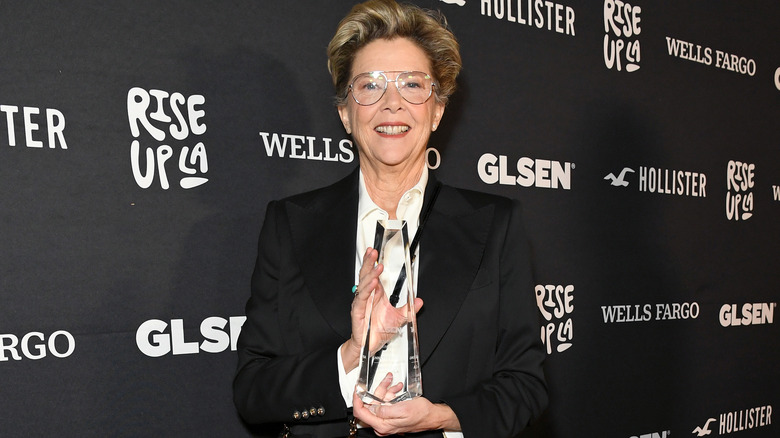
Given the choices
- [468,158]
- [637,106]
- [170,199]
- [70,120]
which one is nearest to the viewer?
[70,120]

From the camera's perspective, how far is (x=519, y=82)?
211 cm

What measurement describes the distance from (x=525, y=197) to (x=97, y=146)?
4.59 ft

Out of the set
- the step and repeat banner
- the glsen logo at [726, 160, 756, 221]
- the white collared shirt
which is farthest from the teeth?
the glsen logo at [726, 160, 756, 221]

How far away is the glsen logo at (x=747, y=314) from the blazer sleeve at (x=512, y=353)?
1874mm

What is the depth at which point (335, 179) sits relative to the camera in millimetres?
1801

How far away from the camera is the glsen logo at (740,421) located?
259cm

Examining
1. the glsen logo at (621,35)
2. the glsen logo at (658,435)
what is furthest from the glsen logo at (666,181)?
the glsen logo at (658,435)

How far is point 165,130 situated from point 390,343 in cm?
95

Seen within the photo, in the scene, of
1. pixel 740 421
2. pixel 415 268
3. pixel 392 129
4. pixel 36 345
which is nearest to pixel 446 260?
pixel 415 268

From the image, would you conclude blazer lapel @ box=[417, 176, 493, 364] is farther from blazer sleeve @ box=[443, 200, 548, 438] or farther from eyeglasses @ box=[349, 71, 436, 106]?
eyeglasses @ box=[349, 71, 436, 106]

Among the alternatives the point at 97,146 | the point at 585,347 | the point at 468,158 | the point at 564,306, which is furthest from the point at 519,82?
the point at 97,146

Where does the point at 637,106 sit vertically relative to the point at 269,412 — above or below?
above

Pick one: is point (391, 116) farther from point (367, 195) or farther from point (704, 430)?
point (704, 430)

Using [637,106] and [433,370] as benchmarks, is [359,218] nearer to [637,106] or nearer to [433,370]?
[433,370]
